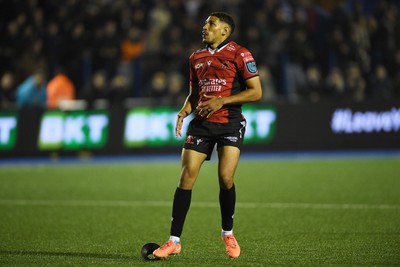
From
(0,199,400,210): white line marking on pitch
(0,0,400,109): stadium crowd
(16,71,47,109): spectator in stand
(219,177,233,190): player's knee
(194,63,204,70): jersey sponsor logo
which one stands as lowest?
(0,199,400,210): white line marking on pitch

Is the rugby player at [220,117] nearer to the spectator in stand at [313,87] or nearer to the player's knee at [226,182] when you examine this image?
the player's knee at [226,182]

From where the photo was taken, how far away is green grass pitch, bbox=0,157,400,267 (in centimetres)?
722

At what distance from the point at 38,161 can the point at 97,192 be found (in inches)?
218

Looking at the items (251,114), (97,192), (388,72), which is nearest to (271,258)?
(97,192)

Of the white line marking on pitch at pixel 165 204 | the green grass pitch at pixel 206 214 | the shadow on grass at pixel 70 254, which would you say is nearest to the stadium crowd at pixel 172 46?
the green grass pitch at pixel 206 214

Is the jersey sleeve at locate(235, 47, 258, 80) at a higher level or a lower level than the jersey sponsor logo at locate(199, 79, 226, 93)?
higher

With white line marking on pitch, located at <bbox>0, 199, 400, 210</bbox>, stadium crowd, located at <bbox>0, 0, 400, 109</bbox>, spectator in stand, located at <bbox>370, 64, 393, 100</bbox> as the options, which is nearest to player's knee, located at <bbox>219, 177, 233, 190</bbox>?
white line marking on pitch, located at <bbox>0, 199, 400, 210</bbox>

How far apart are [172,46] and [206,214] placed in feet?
33.2

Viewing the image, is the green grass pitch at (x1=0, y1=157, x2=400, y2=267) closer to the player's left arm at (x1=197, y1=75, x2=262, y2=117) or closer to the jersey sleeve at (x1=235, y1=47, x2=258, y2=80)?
the player's left arm at (x1=197, y1=75, x2=262, y2=117)

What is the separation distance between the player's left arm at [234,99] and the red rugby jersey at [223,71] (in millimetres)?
72

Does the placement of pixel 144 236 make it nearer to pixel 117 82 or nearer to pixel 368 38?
pixel 117 82

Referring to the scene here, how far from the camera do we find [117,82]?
62.9 ft

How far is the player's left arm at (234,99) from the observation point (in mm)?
6992

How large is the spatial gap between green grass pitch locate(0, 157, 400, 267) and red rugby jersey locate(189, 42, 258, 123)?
1238mm
